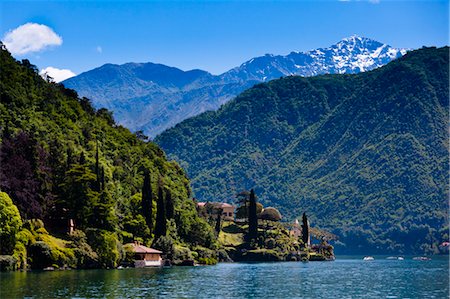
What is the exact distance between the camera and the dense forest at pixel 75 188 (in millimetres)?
96125

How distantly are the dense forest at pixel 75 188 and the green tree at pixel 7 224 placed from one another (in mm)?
111

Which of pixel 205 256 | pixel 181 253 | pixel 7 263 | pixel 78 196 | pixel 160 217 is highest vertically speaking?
pixel 78 196

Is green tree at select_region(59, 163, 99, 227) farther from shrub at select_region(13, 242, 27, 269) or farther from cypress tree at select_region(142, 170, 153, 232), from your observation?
cypress tree at select_region(142, 170, 153, 232)

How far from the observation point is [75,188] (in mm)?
108875

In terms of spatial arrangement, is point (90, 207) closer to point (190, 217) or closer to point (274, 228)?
point (190, 217)

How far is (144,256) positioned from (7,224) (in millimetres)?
38584

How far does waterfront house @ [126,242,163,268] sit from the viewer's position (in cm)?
11906

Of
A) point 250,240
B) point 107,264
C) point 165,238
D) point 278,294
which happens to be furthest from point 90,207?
point 250,240

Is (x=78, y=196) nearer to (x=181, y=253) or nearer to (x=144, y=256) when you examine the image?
(x=144, y=256)

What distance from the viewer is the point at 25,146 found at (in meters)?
104

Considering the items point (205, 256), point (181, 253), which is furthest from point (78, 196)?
point (205, 256)

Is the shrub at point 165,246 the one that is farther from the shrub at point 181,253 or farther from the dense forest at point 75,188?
the shrub at point 181,253

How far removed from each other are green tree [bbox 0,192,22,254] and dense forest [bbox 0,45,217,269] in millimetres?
111

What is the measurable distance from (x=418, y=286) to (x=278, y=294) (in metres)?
18.1
